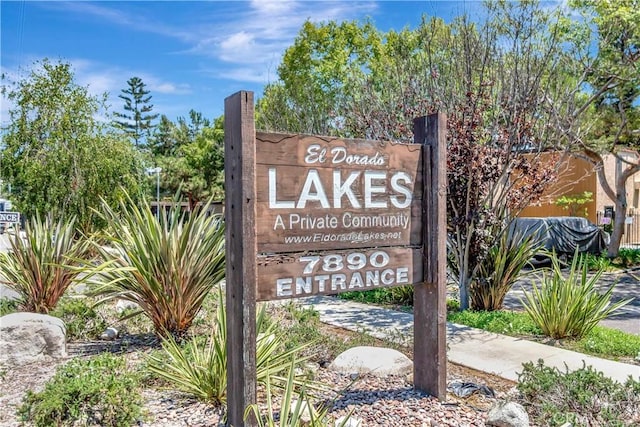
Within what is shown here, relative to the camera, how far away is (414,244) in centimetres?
402

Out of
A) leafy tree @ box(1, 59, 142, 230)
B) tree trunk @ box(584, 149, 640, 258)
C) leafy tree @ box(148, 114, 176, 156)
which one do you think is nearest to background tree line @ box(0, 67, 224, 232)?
leafy tree @ box(1, 59, 142, 230)

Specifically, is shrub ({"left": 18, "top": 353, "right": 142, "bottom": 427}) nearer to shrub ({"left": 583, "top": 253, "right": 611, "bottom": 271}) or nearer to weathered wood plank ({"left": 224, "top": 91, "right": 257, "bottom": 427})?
weathered wood plank ({"left": 224, "top": 91, "right": 257, "bottom": 427})

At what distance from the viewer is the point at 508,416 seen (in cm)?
326

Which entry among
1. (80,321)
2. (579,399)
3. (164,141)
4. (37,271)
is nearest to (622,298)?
(579,399)

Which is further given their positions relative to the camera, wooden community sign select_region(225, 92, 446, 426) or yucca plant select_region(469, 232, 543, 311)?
yucca plant select_region(469, 232, 543, 311)

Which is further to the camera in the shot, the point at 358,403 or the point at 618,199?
the point at 618,199

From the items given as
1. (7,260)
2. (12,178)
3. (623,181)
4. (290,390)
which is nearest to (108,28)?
(12,178)

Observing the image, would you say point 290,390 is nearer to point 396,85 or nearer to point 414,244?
point 414,244

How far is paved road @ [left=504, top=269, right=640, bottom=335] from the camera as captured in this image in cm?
722

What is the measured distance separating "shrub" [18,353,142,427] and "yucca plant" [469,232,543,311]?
5677 mm

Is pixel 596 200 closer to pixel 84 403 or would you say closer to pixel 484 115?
pixel 484 115

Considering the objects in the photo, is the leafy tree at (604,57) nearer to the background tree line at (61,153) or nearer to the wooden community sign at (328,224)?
the wooden community sign at (328,224)

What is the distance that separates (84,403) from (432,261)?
8.95 ft

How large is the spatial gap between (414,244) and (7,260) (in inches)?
238
